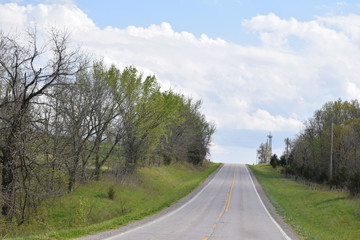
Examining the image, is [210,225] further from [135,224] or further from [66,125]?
[66,125]

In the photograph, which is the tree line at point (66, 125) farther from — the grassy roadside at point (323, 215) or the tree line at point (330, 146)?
the tree line at point (330, 146)

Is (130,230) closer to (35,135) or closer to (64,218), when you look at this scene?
(35,135)

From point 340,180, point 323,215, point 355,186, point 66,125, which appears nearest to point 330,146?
point 340,180

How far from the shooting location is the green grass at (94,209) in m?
17.4

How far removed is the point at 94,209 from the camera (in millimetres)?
25859

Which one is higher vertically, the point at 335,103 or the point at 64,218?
the point at 335,103

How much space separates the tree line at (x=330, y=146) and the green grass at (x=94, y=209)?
2218 cm

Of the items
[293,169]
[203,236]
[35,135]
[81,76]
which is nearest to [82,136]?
[81,76]

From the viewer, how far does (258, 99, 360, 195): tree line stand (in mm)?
54062

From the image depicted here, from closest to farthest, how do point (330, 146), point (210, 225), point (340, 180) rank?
point (210, 225) → point (340, 180) → point (330, 146)

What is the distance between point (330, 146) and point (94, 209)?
43924mm

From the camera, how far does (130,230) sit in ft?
52.6

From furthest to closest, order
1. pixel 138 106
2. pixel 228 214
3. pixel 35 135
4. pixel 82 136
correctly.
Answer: pixel 138 106 < pixel 82 136 < pixel 228 214 < pixel 35 135

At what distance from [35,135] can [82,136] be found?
12711 mm
